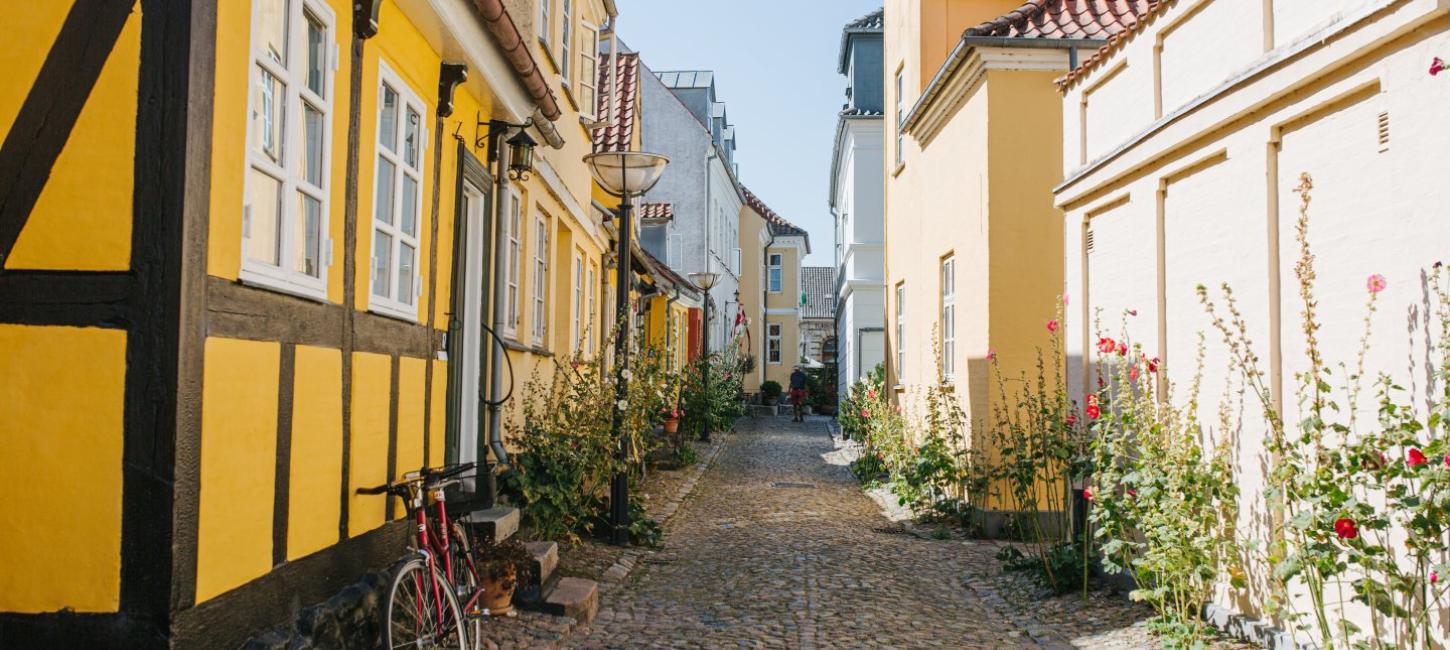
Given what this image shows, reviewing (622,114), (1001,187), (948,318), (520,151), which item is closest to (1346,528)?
(520,151)

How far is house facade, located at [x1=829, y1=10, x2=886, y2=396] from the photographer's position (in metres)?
23.6

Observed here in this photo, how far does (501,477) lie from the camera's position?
8.29 metres

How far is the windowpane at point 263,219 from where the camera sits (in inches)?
160

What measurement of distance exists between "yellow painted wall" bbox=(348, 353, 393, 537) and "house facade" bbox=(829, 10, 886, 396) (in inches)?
672

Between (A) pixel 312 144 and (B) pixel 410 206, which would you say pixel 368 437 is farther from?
(A) pixel 312 144

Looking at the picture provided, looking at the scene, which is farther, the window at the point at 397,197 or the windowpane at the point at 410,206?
the windowpane at the point at 410,206

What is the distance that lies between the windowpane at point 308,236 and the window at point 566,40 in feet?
21.4

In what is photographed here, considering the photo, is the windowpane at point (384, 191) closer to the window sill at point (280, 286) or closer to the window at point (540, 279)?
the window sill at point (280, 286)

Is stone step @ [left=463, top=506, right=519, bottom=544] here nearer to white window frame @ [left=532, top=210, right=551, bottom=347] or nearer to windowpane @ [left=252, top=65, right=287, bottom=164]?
windowpane @ [left=252, top=65, right=287, bottom=164]

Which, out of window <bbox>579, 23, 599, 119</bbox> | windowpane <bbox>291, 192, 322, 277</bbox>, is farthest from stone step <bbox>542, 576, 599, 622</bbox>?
window <bbox>579, 23, 599, 119</bbox>

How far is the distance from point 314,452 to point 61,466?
1291mm

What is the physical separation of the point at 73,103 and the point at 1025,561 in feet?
22.1

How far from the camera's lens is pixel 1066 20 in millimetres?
11219

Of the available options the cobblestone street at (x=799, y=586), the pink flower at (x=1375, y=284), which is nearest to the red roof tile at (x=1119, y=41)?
the pink flower at (x=1375, y=284)
